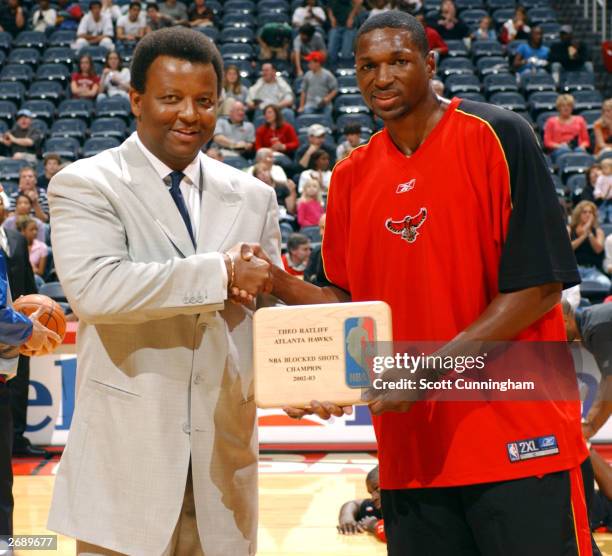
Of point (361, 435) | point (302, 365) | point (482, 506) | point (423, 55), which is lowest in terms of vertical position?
point (361, 435)

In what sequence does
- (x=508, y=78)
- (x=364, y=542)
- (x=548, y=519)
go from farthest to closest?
1. (x=508, y=78)
2. (x=364, y=542)
3. (x=548, y=519)

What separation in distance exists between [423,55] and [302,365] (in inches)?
31.6

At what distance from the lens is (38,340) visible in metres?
3.98

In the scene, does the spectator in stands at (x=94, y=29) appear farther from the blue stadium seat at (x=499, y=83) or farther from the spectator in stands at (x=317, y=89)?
the blue stadium seat at (x=499, y=83)

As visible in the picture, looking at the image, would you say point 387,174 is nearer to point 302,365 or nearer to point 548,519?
point 302,365

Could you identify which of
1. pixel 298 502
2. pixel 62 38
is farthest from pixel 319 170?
pixel 62 38

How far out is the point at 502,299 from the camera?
2.20 metres

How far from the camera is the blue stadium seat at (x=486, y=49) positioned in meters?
13.7

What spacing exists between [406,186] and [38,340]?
7.13ft

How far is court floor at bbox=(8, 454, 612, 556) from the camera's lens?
5.00m

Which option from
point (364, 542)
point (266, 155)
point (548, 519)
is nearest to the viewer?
point (548, 519)

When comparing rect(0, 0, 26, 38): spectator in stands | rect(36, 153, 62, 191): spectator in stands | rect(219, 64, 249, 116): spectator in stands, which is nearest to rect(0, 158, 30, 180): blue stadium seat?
rect(36, 153, 62, 191): spectator in stands

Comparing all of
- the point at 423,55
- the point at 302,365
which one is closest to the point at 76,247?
the point at 302,365

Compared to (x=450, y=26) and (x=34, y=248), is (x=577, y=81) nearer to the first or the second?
(x=450, y=26)
